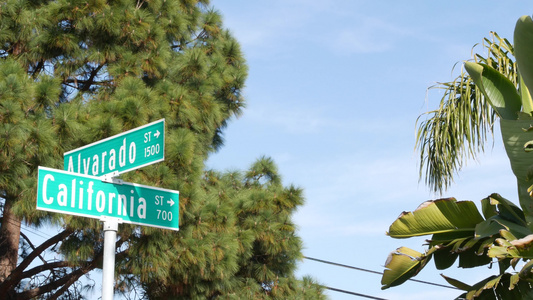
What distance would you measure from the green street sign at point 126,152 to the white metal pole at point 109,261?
0.33 m

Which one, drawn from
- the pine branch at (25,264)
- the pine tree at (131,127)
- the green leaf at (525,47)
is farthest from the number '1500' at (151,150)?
the pine branch at (25,264)

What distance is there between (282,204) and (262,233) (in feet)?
2.23

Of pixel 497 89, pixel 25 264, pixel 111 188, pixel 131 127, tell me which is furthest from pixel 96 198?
pixel 25 264

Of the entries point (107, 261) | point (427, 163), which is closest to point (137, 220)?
point (107, 261)

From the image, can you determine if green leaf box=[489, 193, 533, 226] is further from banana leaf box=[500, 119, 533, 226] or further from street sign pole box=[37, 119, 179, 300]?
street sign pole box=[37, 119, 179, 300]

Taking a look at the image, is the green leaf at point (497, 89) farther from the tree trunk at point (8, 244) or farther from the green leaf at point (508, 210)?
the tree trunk at point (8, 244)

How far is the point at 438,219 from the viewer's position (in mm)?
5453

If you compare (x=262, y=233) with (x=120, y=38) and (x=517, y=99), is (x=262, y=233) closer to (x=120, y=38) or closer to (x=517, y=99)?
(x=120, y=38)

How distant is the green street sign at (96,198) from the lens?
387 cm

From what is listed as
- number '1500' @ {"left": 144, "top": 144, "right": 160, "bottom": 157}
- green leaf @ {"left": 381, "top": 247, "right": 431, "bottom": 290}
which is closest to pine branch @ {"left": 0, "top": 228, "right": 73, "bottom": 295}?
green leaf @ {"left": 381, "top": 247, "right": 431, "bottom": 290}

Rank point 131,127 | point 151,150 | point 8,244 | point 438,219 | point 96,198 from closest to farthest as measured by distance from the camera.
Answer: point 96,198, point 151,150, point 438,219, point 131,127, point 8,244

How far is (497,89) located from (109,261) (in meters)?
3.58

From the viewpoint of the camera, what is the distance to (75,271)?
32.1ft

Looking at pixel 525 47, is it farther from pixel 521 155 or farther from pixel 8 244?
pixel 8 244
